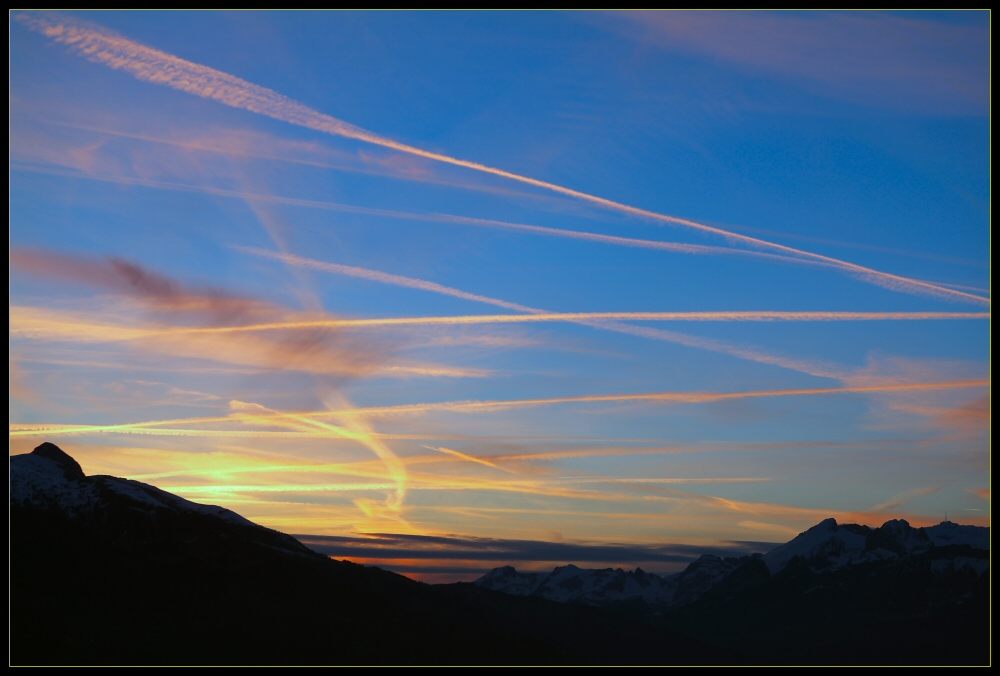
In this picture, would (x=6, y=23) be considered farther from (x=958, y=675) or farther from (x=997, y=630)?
(x=958, y=675)

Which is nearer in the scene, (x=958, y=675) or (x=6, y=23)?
(x=6, y=23)

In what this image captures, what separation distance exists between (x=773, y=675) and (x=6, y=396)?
165524 mm

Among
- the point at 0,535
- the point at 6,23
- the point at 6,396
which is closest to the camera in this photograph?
the point at 6,23

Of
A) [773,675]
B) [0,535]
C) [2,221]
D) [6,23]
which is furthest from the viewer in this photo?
[773,675]

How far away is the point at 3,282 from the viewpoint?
115 metres

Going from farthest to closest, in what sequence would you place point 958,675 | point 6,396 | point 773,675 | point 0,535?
point 773,675, point 0,535, point 958,675, point 6,396

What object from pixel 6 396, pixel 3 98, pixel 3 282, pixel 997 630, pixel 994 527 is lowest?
pixel 997 630
